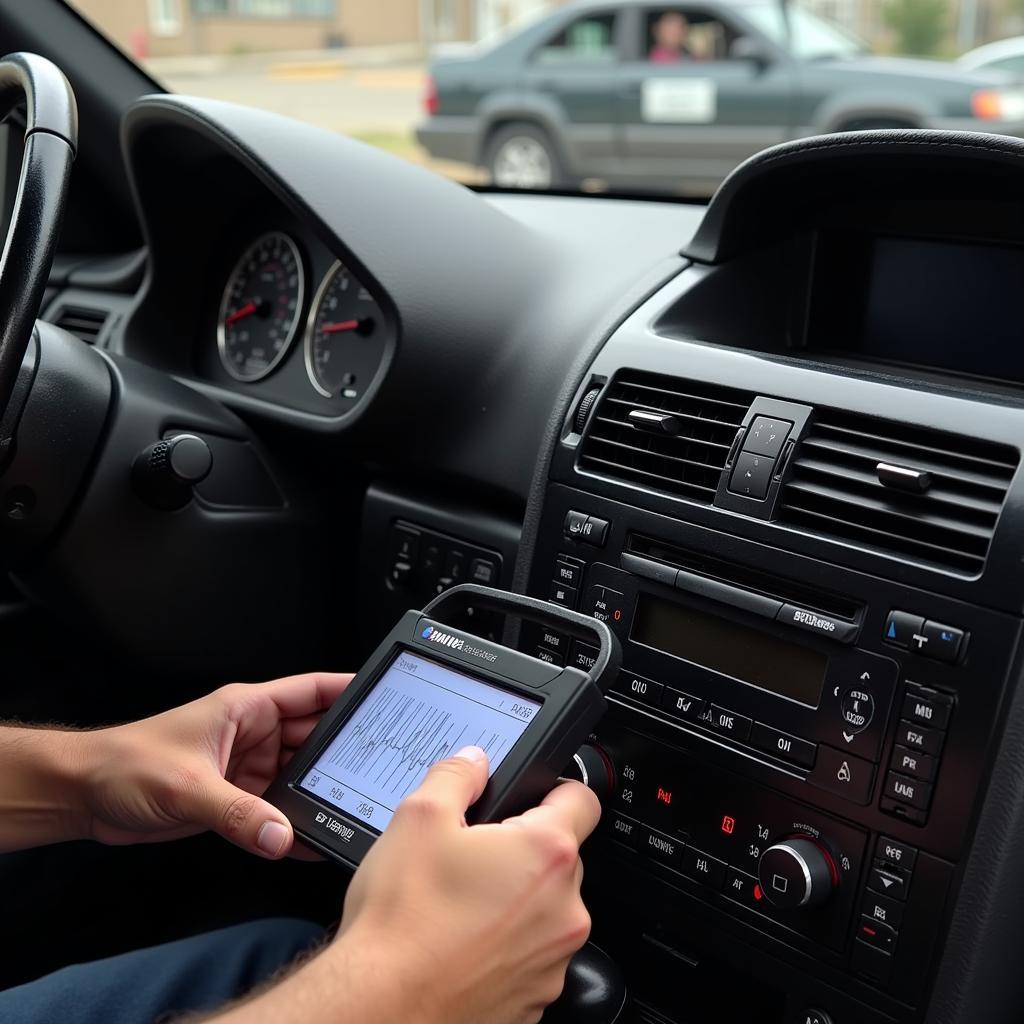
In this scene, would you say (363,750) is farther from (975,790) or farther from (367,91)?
(367,91)

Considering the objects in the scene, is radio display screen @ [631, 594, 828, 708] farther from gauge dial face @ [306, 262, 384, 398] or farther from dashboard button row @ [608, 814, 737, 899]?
gauge dial face @ [306, 262, 384, 398]

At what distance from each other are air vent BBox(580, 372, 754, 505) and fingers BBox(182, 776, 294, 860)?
0.53m

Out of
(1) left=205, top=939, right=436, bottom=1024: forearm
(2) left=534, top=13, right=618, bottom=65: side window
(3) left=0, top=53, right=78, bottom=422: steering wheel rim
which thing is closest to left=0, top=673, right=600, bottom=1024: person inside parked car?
(1) left=205, top=939, right=436, bottom=1024: forearm

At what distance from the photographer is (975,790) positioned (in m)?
1.09

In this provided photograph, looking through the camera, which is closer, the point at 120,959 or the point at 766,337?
the point at 120,959

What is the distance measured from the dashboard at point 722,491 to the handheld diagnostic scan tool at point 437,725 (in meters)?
0.20

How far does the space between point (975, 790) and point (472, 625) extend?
75 cm

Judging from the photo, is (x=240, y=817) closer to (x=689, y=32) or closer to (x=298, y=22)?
(x=689, y=32)

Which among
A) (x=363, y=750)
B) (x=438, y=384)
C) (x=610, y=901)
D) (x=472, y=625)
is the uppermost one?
(x=438, y=384)

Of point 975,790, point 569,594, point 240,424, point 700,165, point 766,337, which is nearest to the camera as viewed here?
point 975,790

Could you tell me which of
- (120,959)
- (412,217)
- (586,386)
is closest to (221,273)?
(412,217)

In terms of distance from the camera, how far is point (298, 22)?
312 inches

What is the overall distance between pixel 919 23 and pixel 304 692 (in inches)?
371

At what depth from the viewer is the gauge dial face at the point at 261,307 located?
6.74 ft
